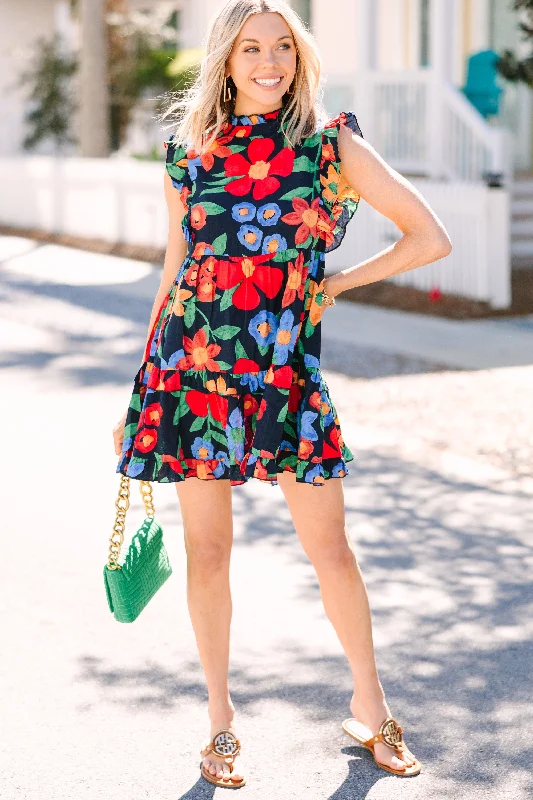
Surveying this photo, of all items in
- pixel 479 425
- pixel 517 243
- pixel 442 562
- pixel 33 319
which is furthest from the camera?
pixel 517 243

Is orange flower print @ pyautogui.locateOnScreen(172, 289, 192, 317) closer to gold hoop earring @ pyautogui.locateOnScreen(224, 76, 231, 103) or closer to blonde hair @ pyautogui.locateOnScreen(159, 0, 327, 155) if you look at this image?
blonde hair @ pyautogui.locateOnScreen(159, 0, 327, 155)

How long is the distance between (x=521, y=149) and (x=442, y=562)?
12.8 m

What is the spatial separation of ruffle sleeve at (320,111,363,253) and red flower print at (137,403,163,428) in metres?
0.56

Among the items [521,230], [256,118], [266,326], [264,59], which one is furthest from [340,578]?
[521,230]

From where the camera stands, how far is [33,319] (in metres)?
11.9

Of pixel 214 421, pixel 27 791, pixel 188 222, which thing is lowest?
pixel 27 791

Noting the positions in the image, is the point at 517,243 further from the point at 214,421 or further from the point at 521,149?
the point at 214,421

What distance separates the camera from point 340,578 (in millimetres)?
3432

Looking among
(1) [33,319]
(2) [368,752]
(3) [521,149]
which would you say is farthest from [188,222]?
(3) [521,149]

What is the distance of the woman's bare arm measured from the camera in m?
3.28

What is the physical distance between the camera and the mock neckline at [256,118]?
3.37 meters

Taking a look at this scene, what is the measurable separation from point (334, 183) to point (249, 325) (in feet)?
1.32

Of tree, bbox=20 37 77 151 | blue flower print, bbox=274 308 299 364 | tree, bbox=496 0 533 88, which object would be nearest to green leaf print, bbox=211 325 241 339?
blue flower print, bbox=274 308 299 364

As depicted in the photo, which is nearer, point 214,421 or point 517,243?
point 214,421
